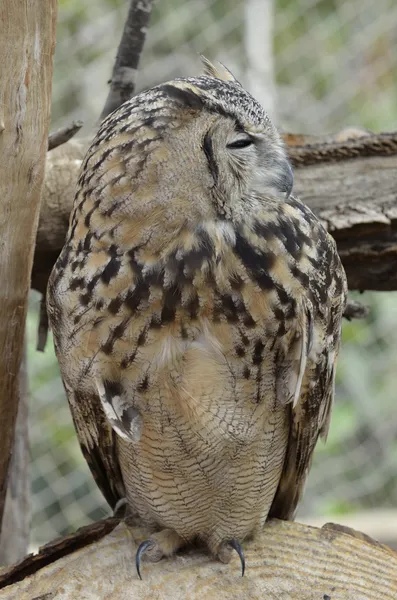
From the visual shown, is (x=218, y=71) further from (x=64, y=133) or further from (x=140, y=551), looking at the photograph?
(x=140, y=551)

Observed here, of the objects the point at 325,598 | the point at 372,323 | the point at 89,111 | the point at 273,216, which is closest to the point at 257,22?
the point at 89,111

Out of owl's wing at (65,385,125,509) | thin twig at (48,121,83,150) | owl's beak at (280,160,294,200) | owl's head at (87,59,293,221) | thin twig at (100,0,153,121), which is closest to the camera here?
owl's head at (87,59,293,221)

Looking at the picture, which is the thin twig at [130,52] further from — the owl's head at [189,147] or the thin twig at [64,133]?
the owl's head at [189,147]

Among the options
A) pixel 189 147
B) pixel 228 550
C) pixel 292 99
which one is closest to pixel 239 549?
pixel 228 550

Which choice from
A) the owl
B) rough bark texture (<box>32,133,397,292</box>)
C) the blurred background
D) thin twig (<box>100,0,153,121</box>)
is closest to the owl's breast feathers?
the owl

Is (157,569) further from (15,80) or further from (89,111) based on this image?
(89,111)

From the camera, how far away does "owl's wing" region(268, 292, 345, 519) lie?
4.53 ft

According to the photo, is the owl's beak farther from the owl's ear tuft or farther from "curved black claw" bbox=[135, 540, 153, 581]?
"curved black claw" bbox=[135, 540, 153, 581]

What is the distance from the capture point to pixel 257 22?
4.18 m

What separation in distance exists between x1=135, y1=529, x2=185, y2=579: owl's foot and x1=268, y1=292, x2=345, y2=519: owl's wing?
236 millimetres

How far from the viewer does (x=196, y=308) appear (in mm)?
1291

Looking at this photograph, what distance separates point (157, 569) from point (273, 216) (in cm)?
68

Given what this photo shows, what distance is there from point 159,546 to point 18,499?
1.91 feet

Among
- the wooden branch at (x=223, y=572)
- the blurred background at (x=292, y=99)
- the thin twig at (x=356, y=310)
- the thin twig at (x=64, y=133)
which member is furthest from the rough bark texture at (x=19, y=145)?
the blurred background at (x=292, y=99)
